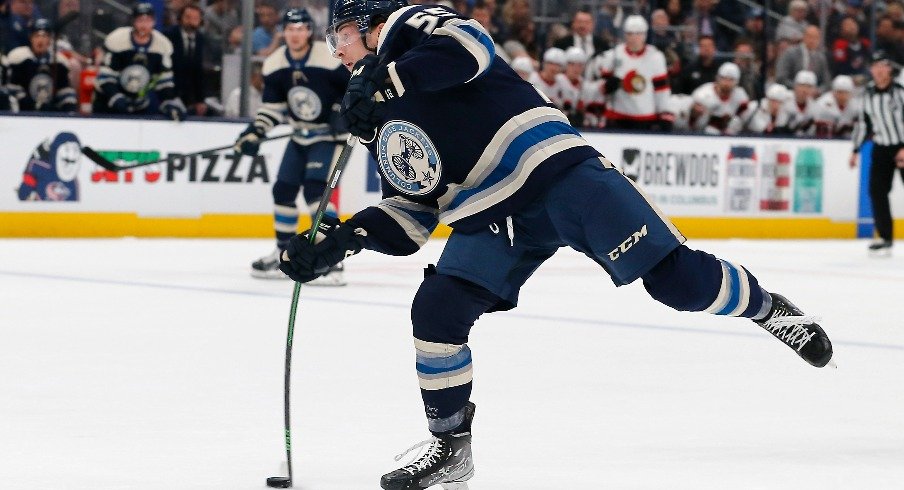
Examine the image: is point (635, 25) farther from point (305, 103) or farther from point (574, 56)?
point (305, 103)

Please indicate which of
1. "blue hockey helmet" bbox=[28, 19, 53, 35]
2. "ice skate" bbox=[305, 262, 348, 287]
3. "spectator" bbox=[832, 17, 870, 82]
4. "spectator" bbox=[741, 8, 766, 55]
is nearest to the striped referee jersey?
"spectator" bbox=[741, 8, 766, 55]

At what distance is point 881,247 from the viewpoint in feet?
36.6

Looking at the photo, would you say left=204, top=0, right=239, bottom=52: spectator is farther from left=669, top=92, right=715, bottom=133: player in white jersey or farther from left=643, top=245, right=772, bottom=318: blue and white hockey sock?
left=643, top=245, right=772, bottom=318: blue and white hockey sock

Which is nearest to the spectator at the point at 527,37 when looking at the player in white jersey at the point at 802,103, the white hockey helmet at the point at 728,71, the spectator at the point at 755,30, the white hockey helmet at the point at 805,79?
the white hockey helmet at the point at 728,71

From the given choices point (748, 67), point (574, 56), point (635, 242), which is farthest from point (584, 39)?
point (635, 242)

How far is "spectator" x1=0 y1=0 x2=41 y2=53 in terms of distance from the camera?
34.8ft

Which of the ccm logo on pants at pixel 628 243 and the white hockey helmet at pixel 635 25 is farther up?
the white hockey helmet at pixel 635 25

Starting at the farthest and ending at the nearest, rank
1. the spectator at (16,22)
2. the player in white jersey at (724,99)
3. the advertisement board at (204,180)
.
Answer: the player in white jersey at (724,99) < the spectator at (16,22) < the advertisement board at (204,180)

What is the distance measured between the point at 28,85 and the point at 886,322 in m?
6.20

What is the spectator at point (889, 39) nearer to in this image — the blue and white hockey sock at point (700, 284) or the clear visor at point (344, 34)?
the blue and white hockey sock at point (700, 284)

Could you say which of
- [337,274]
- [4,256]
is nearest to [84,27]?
[4,256]

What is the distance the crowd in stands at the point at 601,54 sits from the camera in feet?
35.4

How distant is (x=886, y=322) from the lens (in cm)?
679

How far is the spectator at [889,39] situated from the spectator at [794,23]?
938 mm
